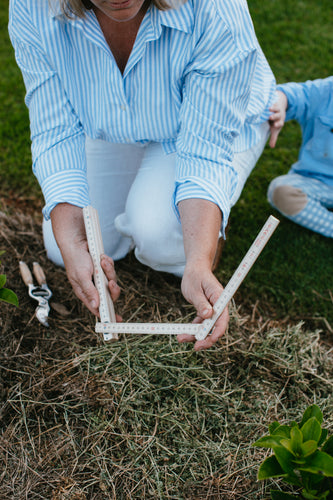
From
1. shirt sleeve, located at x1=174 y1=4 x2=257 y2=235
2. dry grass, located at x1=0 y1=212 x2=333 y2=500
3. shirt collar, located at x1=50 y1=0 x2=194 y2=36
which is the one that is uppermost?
shirt collar, located at x1=50 y1=0 x2=194 y2=36

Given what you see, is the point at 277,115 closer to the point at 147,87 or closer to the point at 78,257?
the point at 147,87

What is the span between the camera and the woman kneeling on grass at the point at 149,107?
1.67 metres

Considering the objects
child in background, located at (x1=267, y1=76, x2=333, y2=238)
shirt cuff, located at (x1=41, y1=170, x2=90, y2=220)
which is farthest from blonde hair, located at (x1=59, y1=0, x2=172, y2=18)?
child in background, located at (x1=267, y1=76, x2=333, y2=238)

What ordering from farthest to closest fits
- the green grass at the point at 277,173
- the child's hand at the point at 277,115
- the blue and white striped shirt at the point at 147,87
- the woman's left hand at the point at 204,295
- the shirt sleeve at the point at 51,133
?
the green grass at the point at 277,173 → the child's hand at the point at 277,115 → the shirt sleeve at the point at 51,133 → the blue and white striped shirt at the point at 147,87 → the woman's left hand at the point at 204,295

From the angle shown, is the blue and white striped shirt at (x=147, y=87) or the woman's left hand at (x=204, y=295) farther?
the blue and white striped shirt at (x=147, y=87)

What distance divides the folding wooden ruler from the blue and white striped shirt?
196mm

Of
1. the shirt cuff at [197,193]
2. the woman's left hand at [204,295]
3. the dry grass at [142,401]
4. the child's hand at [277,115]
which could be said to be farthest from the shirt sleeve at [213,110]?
the dry grass at [142,401]

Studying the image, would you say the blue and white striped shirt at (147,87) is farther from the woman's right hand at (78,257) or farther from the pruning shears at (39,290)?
the pruning shears at (39,290)

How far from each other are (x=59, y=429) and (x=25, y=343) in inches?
17.3

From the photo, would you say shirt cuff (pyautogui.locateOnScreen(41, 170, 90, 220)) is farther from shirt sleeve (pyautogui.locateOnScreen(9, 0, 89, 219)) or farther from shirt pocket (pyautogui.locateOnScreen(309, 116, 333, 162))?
shirt pocket (pyautogui.locateOnScreen(309, 116, 333, 162))

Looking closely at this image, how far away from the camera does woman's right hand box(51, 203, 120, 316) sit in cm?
176

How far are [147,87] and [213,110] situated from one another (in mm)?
296

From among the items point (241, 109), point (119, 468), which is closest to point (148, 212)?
point (241, 109)

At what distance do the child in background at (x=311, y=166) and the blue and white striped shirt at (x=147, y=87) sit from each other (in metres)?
0.88
